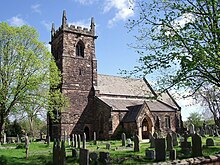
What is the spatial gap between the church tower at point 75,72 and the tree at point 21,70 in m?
6.91

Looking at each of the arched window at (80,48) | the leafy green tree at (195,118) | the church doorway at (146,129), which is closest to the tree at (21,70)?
the arched window at (80,48)

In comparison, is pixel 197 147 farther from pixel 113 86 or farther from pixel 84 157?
pixel 113 86

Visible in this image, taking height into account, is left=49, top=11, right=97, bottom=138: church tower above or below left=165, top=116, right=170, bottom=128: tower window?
above

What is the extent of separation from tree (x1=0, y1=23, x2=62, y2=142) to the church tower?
6.91m

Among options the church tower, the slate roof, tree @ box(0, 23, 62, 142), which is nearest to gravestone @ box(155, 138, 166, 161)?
tree @ box(0, 23, 62, 142)

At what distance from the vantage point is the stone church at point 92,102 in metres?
30.4

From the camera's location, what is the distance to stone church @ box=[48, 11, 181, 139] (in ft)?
99.9

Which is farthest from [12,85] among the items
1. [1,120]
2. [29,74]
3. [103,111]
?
[103,111]

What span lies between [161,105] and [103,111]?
10.3 m

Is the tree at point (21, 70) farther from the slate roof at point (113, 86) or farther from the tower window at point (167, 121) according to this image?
the tower window at point (167, 121)

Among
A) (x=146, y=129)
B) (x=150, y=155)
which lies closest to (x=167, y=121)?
(x=146, y=129)

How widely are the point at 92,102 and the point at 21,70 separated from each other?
41.1 ft

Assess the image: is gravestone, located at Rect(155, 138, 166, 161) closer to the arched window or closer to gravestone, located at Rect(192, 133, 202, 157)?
gravestone, located at Rect(192, 133, 202, 157)

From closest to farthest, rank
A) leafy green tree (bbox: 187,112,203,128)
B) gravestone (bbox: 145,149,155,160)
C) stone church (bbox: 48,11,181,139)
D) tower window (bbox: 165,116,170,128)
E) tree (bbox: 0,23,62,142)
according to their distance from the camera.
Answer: gravestone (bbox: 145,149,155,160) → tree (bbox: 0,23,62,142) → stone church (bbox: 48,11,181,139) → tower window (bbox: 165,116,170,128) → leafy green tree (bbox: 187,112,203,128)
